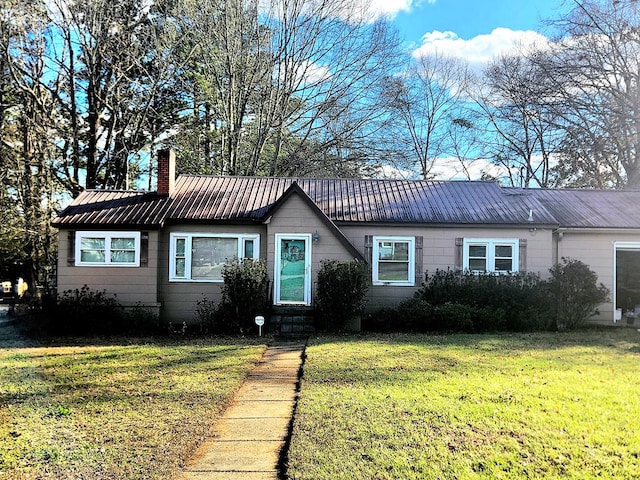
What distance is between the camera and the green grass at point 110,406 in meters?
4.35

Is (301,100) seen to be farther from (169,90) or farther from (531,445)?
(531,445)

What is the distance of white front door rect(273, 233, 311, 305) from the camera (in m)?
13.3

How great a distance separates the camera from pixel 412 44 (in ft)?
82.8

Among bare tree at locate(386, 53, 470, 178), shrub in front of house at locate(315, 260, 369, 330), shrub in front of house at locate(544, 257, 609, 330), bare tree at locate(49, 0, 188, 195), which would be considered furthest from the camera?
bare tree at locate(386, 53, 470, 178)

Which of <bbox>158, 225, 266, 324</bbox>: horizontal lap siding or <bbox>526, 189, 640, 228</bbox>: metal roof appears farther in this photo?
<bbox>526, 189, 640, 228</bbox>: metal roof

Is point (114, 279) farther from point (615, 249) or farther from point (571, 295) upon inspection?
point (615, 249)

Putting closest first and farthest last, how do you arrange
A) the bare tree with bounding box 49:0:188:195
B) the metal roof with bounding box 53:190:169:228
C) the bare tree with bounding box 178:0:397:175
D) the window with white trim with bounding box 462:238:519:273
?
the metal roof with bounding box 53:190:169:228 < the window with white trim with bounding box 462:238:519:273 < the bare tree with bounding box 49:0:188:195 < the bare tree with bounding box 178:0:397:175

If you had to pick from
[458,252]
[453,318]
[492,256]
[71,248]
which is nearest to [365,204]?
[458,252]

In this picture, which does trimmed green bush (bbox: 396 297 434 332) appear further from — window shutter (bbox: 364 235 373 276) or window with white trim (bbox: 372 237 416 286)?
window shutter (bbox: 364 235 373 276)

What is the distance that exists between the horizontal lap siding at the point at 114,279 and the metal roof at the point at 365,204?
1129 millimetres

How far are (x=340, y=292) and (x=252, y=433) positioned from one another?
714cm

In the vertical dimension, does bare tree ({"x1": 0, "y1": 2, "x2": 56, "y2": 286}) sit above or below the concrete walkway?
above

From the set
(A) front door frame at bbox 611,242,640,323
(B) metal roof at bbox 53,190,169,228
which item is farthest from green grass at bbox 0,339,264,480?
(A) front door frame at bbox 611,242,640,323

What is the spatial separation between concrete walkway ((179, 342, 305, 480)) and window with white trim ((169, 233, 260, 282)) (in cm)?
604
